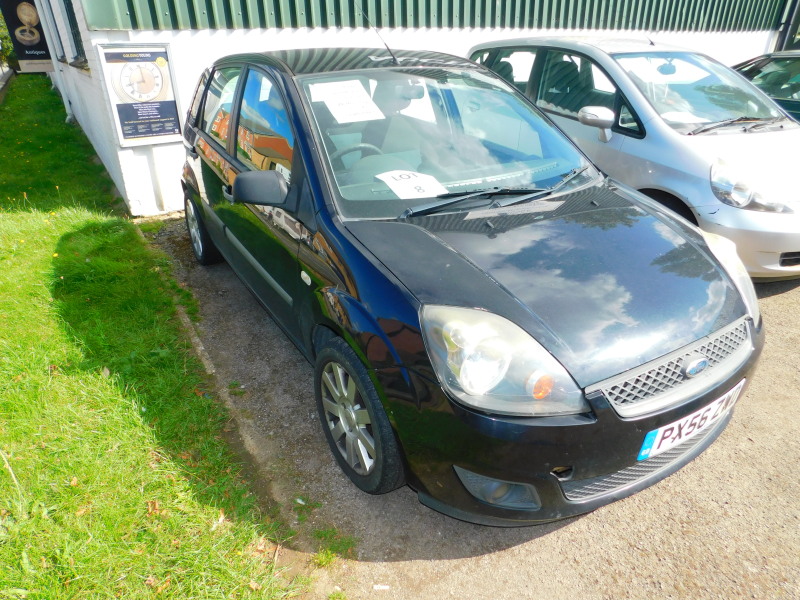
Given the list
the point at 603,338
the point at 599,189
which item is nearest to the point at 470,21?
the point at 599,189

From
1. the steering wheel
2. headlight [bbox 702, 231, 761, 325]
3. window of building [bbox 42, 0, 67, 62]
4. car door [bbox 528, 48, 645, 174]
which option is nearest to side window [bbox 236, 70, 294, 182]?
the steering wheel

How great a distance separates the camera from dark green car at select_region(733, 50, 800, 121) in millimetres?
6048

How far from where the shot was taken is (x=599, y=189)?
9.20 ft

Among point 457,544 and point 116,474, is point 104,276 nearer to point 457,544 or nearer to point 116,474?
point 116,474

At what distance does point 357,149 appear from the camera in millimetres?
2641

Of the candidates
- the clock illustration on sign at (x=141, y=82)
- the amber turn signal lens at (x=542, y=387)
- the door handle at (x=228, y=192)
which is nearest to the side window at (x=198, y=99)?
the door handle at (x=228, y=192)

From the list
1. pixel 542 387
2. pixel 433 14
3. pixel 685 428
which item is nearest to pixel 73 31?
pixel 433 14

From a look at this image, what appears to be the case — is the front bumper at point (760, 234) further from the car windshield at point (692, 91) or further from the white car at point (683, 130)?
the car windshield at point (692, 91)

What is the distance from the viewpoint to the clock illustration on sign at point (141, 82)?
5211 mm

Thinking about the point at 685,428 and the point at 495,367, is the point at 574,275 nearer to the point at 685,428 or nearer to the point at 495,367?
the point at 495,367

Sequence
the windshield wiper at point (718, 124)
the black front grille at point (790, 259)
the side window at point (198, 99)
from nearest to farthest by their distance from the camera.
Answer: the black front grille at point (790, 259)
the windshield wiper at point (718, 124)
the side window at point (198, 99)

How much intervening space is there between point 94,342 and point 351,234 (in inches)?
81.7

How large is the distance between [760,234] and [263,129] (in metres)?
3.06

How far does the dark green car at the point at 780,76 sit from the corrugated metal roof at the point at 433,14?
8.27 feet
